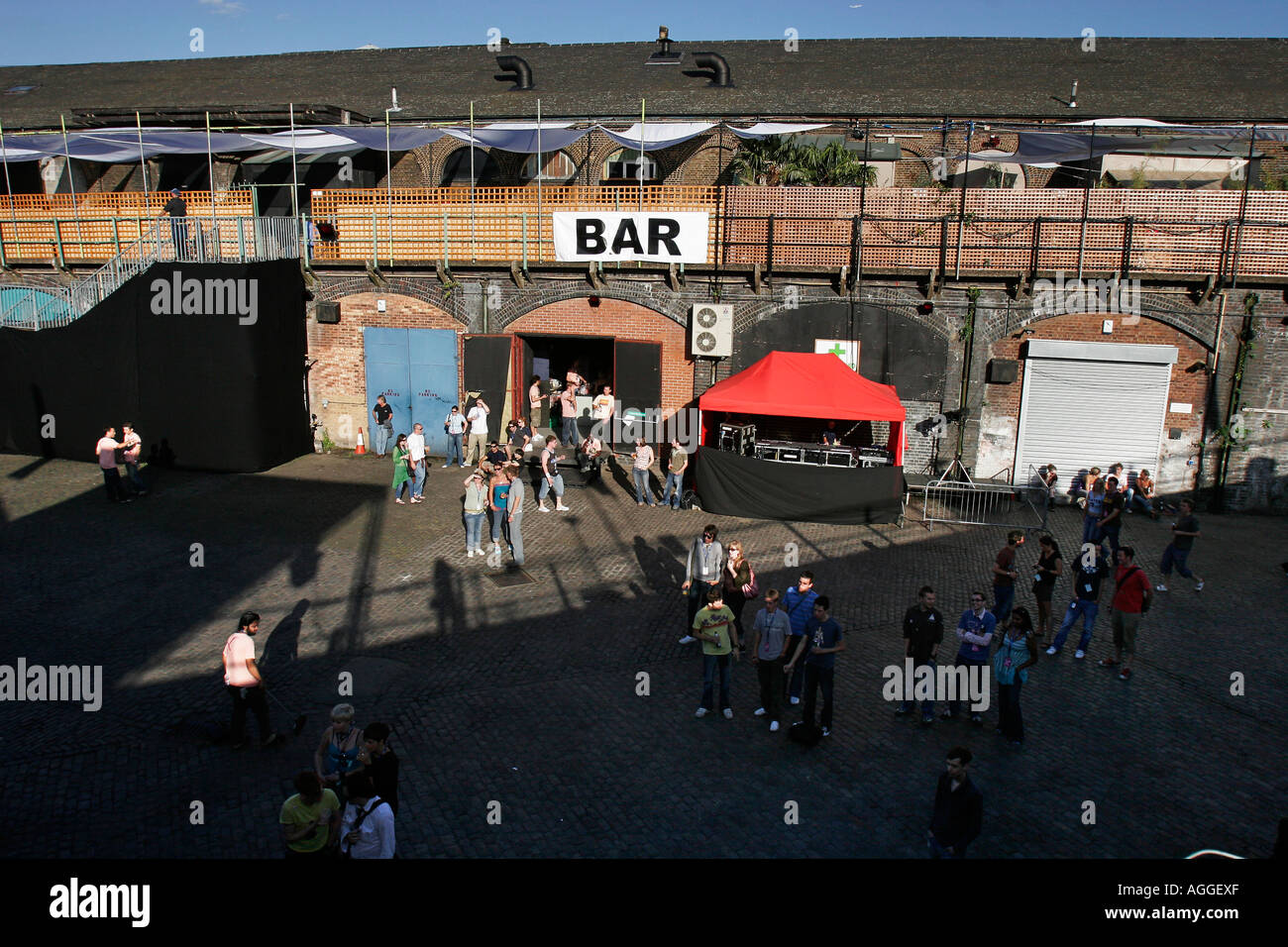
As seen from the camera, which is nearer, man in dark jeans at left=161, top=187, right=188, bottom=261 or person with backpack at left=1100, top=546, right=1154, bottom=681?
person with backpack at left=1100, top=546, right=1154, bottom=681

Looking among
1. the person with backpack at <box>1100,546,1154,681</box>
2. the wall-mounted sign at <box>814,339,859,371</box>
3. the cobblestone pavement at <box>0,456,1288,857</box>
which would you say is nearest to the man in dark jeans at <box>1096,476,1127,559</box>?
the cobblestone pavement at <box>0,456,1288,857</box>

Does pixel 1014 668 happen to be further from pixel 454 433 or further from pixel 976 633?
pixel 454 433

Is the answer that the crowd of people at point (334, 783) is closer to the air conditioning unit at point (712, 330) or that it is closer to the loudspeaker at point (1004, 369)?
the air conditioning unit at point (712, 330)

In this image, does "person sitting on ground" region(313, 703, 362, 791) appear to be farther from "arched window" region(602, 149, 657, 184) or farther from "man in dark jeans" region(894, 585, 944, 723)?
"arched window" region(602, 149, 657, 184)

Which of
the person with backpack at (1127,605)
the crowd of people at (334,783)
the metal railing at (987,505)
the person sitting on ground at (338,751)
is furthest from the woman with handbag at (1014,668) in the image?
the metal railing at (987,505)

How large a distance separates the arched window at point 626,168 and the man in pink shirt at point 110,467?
14.3 m

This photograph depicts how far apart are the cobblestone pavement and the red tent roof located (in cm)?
232

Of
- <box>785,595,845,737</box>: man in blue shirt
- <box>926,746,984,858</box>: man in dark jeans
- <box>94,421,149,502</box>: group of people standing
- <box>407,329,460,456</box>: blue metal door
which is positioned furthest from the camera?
<box>407,329,460,456</box>: blue metal door

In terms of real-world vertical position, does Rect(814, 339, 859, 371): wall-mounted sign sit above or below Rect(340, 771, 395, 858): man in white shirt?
above

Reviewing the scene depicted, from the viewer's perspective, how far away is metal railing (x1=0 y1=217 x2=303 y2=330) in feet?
68.7

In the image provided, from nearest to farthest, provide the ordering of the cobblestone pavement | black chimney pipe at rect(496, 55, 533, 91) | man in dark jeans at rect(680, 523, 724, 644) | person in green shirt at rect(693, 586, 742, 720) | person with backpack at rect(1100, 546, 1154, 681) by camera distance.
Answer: the cobblestone pavement, person in green shirt at rect(693, 586, 742, 720), person with backpack at rect(1100, 546, 1154, 681), man in dark jeans at rect(680, 523, 724, 644), black chimney pipe at rect(496, 55, 533, 91)

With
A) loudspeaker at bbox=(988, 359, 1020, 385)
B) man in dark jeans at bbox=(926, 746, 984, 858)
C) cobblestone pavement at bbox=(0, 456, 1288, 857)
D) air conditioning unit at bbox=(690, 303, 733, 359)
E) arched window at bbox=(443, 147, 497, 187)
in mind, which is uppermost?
arched window at bbox=(443, 147, 497, 187)
